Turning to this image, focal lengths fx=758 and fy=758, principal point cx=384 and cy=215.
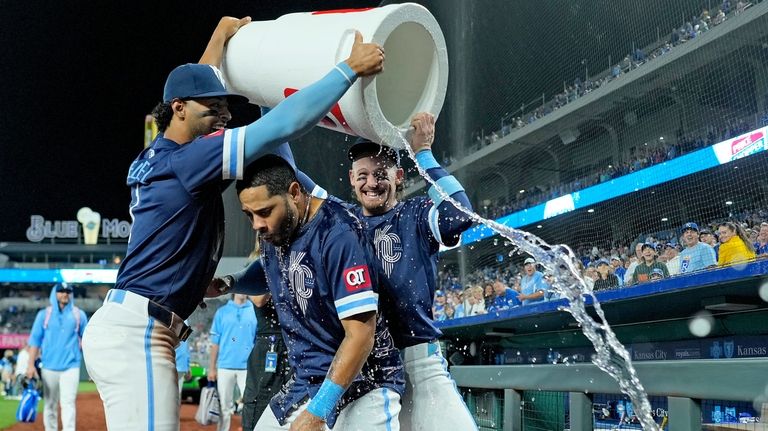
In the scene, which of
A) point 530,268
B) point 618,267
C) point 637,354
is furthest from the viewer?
point 530,268

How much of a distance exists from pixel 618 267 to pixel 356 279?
692cm

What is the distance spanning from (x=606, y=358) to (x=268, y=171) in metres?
1.48

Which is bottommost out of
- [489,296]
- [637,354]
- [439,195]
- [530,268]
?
[637,354]

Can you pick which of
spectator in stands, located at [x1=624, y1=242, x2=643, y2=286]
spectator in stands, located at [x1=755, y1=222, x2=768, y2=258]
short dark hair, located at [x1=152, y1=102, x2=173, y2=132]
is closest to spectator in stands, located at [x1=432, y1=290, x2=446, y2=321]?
spectator in stands, located at [x1=624, y1=242, x2=643, y2=286]

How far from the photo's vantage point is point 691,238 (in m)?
7.74

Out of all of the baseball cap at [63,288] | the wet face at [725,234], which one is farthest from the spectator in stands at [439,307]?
the baseball cap at [63,288]

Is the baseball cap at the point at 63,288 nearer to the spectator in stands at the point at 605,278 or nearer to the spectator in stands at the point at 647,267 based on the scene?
the spectator in stands at the point at 605,278

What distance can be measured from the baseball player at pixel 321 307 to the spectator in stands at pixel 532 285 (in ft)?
20.8

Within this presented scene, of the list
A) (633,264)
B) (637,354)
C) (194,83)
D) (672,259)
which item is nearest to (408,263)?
(194,83)

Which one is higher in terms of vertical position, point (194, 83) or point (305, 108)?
point (194, 83)

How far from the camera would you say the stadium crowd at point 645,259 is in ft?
23.9

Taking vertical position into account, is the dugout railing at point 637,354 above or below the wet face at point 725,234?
below

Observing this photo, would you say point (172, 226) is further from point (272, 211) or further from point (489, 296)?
point (489, 296)

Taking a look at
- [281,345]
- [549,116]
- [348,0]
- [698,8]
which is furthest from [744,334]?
[348,0]
